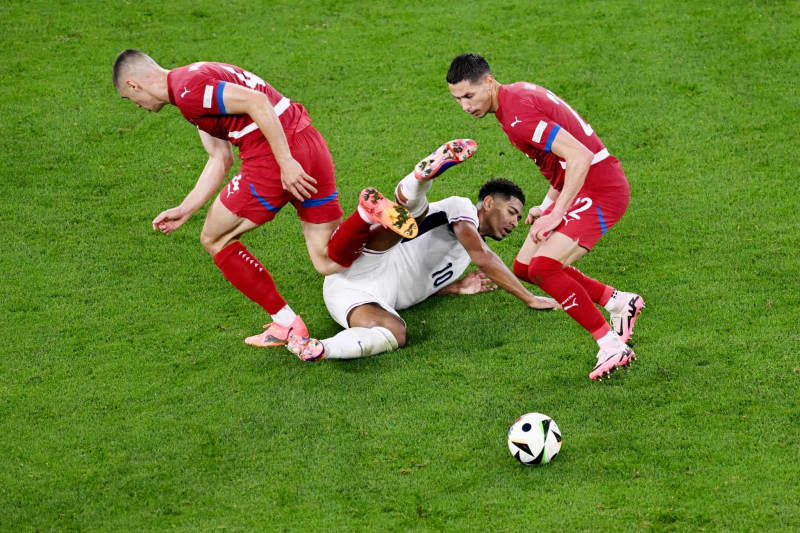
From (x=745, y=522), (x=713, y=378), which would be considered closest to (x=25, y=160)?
(x=713, y=378)

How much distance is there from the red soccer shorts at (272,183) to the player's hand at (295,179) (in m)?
0.14

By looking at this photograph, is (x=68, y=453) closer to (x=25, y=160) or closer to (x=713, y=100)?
(x=25, y=160)

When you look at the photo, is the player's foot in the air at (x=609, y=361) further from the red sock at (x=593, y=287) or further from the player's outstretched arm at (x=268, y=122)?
the player's outstretched arm at (x=268, y=122)

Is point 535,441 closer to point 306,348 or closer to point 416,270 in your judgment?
point 306,348

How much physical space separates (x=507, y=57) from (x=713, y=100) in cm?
222

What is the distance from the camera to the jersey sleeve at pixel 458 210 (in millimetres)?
6449

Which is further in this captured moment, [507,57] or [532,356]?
[507,57]

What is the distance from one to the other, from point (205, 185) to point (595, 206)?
8.45ft

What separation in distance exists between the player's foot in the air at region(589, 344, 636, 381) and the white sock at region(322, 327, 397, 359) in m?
1.35

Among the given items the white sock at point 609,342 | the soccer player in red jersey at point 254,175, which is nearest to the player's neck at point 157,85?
the soccer player in red jersey at point 254,175

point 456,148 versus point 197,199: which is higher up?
point 456,148

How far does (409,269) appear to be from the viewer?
6.65 meters

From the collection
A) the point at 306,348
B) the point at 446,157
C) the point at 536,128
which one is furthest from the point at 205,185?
the point at 536,128

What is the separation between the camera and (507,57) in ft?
32.9
